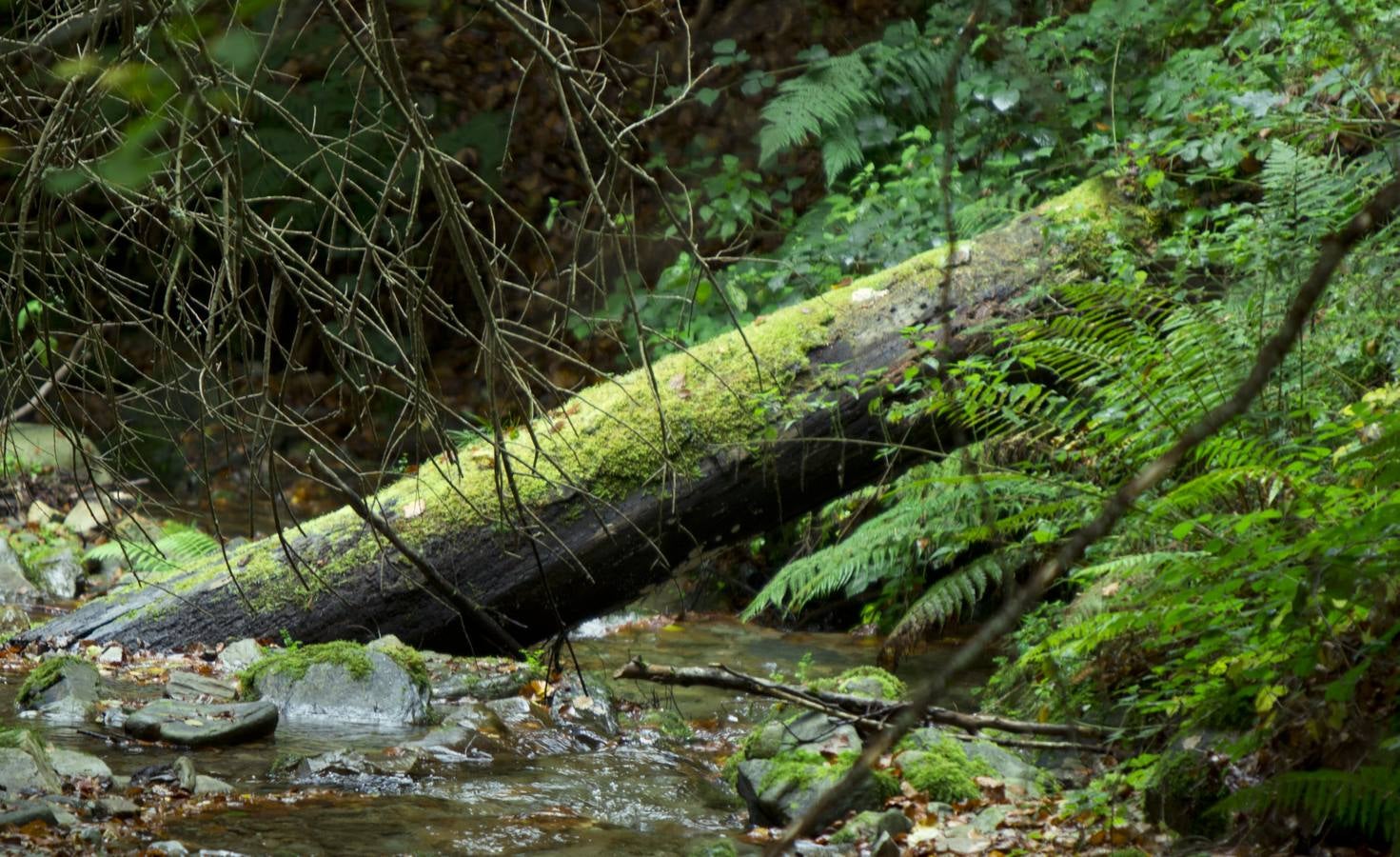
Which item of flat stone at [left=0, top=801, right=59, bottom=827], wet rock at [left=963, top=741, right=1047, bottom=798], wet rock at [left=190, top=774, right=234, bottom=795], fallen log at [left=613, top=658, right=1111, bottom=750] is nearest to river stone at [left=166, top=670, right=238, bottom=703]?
wet rock at [left=190, top=774, right=234, bottom=795]

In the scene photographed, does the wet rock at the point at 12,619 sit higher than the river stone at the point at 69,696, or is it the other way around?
the wet rock at the point at 12,619

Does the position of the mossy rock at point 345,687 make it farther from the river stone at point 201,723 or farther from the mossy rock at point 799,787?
the mossy rock at point 799,787

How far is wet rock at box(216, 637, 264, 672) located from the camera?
472 cm

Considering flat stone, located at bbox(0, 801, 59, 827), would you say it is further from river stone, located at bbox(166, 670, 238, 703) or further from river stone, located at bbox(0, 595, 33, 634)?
river stone, located at bbox(0, 595, 33, 634)

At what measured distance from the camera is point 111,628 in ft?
16.2

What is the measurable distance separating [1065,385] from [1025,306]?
16.1 inches

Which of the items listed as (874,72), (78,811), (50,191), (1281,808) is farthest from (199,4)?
(874,72)

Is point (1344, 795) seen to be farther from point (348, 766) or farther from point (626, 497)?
point (626, 497)

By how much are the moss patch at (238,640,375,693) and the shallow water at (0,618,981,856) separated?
0.22m

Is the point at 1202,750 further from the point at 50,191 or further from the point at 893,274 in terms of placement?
the point at 893,274

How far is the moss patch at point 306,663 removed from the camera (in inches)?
173

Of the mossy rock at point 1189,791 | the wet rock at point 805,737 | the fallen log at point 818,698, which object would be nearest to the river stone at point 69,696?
the fallen log at point 818,698

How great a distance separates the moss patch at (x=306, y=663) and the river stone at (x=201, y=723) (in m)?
0.27

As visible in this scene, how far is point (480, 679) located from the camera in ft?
15.6
